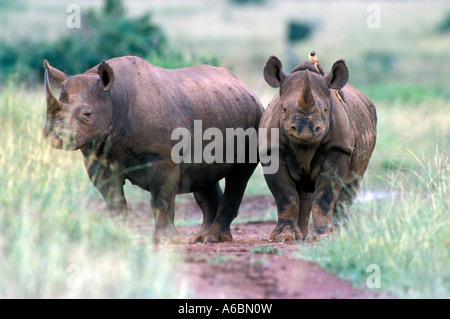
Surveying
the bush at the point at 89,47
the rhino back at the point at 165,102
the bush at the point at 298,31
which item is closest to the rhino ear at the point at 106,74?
the rhino back at the point at 165,102

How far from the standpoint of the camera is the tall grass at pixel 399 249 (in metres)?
5.41

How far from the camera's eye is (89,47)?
722 inches

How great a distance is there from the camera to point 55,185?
20.4ft

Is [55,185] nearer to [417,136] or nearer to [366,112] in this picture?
[366,112]

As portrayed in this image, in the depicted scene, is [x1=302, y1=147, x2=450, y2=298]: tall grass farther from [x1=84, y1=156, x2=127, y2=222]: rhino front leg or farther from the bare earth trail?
[x1=84, y1=156, x2=127, y2=222]: rhino front leg

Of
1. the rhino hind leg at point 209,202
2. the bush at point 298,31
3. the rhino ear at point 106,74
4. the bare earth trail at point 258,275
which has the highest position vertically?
the bush at point 298,31

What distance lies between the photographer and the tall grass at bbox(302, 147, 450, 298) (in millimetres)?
5406

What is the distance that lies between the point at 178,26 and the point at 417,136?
2252 cm

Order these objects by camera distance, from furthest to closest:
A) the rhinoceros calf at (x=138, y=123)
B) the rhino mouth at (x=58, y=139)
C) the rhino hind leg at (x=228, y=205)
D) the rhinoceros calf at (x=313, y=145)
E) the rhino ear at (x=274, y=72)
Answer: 1. the rhino hind leg at (x=228, y=205)
2. the rhino ear at (x=274, y=72)
3. the rhinoceros calf at (x=313, y=145)
4. the rhinoceros calf at (x=138, y=123)
5. the rhino mouth at (x=58, y=139)

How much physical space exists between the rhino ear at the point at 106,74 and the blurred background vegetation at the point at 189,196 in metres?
0.75

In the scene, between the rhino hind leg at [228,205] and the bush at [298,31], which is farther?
the bush at [298,31]

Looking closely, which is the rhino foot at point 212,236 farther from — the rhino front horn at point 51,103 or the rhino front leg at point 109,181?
the rhino front horn at point 51,103

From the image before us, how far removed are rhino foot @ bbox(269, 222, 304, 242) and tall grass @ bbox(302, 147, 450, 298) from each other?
1115 millimetres
